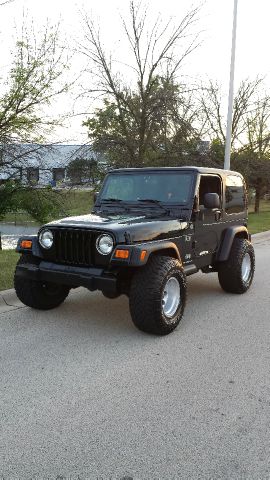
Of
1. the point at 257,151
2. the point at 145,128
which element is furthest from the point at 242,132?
the point at 145,128

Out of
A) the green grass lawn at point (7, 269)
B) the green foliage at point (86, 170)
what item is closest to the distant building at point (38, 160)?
the green foliage at point (86, 170)

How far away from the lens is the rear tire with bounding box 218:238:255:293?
238 inches

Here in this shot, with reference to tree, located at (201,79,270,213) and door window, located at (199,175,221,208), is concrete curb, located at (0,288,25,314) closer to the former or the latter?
door window, located at (199,175,221,208)

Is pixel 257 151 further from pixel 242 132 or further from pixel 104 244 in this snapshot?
pixel 104 244

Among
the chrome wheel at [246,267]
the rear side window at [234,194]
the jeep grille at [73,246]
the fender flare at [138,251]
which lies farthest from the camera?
the chrome wheel at [246,267]

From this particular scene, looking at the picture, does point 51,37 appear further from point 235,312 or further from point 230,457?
point 230,457

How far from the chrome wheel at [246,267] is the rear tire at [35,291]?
107 inches

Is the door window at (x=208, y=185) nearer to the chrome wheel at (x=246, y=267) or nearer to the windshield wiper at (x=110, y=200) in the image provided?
the windshield wiper at (x=110, y=200)

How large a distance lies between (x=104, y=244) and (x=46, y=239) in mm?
794

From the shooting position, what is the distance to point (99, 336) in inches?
177

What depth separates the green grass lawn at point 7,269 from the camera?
5937 millimetres

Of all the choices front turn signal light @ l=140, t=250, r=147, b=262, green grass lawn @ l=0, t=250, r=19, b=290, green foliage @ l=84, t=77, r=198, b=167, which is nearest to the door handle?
front turn signal light @ l=140, t=250, r=147, b=262

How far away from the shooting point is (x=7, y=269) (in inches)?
271

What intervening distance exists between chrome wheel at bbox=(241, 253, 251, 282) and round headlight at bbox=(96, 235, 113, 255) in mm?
2752
